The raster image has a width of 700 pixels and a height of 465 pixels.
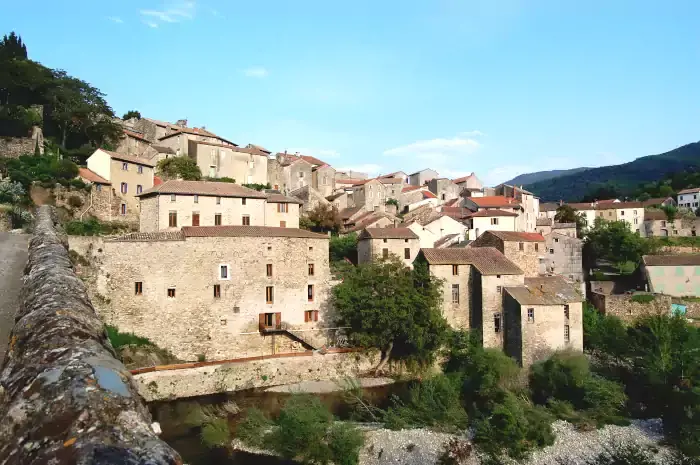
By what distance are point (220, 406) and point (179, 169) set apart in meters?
26.6

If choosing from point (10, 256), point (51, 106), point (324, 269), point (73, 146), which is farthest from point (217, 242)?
point (51, 106)

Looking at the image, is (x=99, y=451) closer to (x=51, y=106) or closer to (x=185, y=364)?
(x=185, y=364)

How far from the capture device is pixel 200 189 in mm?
35250

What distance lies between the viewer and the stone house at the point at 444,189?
67.9 meters

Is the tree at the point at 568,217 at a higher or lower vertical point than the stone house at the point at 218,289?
higher

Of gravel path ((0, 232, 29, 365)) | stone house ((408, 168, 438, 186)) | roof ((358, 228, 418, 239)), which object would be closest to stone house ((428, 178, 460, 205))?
stone house ((408, 168, 438, 186))

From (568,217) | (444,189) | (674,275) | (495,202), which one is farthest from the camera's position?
(444,189)

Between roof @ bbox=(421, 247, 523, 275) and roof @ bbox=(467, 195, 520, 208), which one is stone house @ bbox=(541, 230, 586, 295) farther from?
roof @ bbox=(421, 247, 523, 275)

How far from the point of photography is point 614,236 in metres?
44.6

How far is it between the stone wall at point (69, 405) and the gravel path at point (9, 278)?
1.51 metres

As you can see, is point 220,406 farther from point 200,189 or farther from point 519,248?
point 519,248

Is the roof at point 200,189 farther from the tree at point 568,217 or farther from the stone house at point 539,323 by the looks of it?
the tree at point 568,217

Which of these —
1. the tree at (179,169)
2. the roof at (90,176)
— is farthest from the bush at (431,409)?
the tree at (179,169)

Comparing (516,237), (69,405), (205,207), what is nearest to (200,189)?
(205,207)
